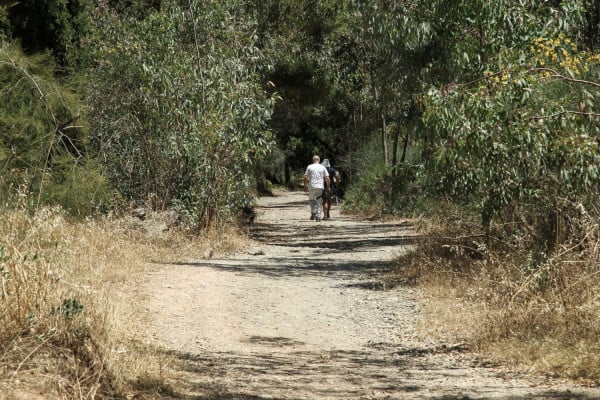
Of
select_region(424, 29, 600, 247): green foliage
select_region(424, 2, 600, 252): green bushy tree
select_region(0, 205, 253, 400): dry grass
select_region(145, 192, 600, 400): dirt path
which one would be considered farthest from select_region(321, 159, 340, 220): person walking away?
select_region(0, 205, 253, 400): dry grass

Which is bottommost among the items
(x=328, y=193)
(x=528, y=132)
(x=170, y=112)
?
(x=328, y=193)

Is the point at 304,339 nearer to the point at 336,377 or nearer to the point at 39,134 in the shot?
the point at 336,377

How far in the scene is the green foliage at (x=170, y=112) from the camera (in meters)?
17.0

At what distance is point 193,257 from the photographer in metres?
15.9

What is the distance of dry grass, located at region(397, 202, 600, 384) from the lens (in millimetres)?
7611

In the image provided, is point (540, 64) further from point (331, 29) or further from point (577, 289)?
point (331, 29)

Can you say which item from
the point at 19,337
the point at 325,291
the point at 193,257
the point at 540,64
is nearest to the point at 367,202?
the point at 193,257

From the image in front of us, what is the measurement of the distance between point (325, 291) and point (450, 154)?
168 inches

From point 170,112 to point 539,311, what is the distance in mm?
9875

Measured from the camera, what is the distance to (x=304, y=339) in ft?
31.6

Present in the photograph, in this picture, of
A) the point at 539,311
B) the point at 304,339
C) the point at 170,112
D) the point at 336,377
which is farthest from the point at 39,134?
the point at 539,311

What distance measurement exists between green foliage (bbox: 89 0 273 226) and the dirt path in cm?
200

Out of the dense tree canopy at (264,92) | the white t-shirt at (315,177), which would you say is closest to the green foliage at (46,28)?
the dense tree canopy at (264,92)

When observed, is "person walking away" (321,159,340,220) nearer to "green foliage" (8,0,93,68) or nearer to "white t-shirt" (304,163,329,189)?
"white t-shirt" (304,163,329,189)
